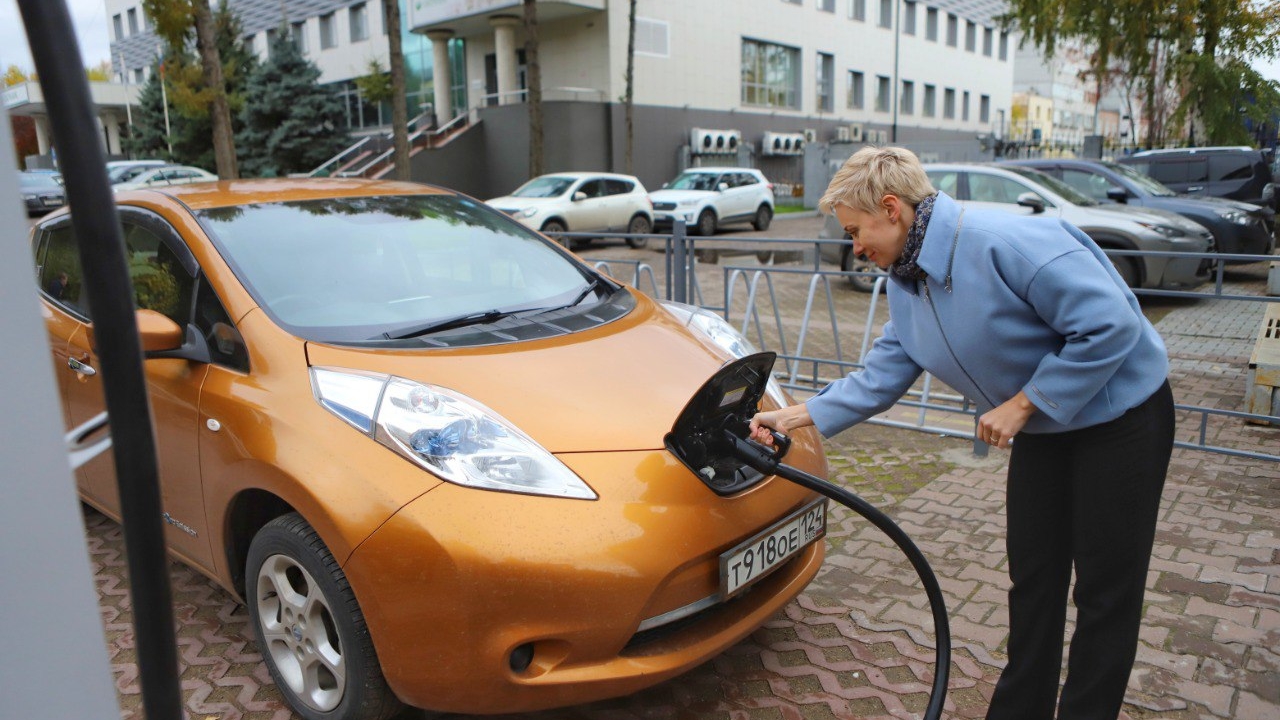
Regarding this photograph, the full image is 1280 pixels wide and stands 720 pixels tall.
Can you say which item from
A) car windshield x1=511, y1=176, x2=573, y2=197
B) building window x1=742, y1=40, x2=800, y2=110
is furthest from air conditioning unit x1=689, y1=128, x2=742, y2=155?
car windshield x1=511, y1=176, x2=573, y2=197

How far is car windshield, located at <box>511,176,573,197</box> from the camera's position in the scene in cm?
1867

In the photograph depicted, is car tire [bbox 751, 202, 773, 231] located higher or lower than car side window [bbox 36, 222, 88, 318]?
lower

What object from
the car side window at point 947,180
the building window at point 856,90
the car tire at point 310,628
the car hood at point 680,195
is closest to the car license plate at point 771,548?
the car tire at point 310,628

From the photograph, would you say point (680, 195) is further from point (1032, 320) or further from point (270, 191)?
point (1032, 320)

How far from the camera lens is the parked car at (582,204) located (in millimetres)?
17609

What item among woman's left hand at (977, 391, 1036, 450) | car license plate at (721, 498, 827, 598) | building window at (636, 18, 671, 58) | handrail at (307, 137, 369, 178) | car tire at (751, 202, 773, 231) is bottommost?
car tire at (751, 202, 773, 231)

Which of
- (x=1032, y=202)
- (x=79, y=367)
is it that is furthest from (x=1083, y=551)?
(x=1032, y=202)

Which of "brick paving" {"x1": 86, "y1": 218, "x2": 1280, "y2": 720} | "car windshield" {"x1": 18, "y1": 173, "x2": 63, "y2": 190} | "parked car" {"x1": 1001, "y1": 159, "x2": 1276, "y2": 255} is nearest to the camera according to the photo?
"car windshield" {"x1": 18, "y1": 173, "x2": 63, "y2": 190}

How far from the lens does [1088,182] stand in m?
11.9

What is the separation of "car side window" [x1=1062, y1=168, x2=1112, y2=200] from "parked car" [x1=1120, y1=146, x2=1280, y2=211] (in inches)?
161

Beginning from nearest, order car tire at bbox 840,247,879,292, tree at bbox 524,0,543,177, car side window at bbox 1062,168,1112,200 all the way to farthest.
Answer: car tire at bbox 840,247,879,292
car side window at bbox 1062,168,1112,200
tree at bbox 524,0,543,177

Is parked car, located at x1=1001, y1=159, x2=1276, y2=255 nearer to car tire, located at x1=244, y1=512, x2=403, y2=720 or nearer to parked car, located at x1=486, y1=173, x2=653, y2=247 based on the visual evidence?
parked car, located at x1=486, y1=173, x2=653, y2=247

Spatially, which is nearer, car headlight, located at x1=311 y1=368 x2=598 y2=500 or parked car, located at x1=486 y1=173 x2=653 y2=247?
car headlight, located at x1=311 y1=368 x2=598 y2=500

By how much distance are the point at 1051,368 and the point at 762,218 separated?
20.5 meters
